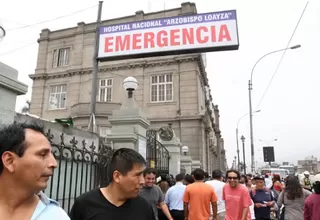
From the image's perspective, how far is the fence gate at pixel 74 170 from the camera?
4137mm

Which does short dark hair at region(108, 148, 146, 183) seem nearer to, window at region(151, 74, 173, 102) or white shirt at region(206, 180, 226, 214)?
white shirt at region(206, 180, 226, 214)

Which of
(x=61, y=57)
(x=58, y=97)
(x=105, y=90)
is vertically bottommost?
(x=58, y=97)

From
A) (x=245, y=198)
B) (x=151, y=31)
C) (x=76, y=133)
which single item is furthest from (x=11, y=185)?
(x=151, y=31)

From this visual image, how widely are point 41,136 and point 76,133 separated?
3521 millimetres

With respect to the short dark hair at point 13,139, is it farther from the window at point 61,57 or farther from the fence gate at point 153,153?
the window at point 61,57

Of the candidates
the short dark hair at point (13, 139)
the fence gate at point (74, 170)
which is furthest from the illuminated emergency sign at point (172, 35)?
the short dark hair at point (13, 139)

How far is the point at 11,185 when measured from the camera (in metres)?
1.39

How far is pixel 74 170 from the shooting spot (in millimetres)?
4742

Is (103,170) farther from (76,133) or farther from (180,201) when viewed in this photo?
(180,201)

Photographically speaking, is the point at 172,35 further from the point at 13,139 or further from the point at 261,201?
the point at 13,139

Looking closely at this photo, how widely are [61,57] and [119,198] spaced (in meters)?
27.0

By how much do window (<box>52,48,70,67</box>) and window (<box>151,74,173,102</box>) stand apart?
9265mm

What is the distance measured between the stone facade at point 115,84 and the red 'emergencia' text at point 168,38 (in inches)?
393

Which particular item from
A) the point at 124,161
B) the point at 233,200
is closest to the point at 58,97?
the point at 233,200
